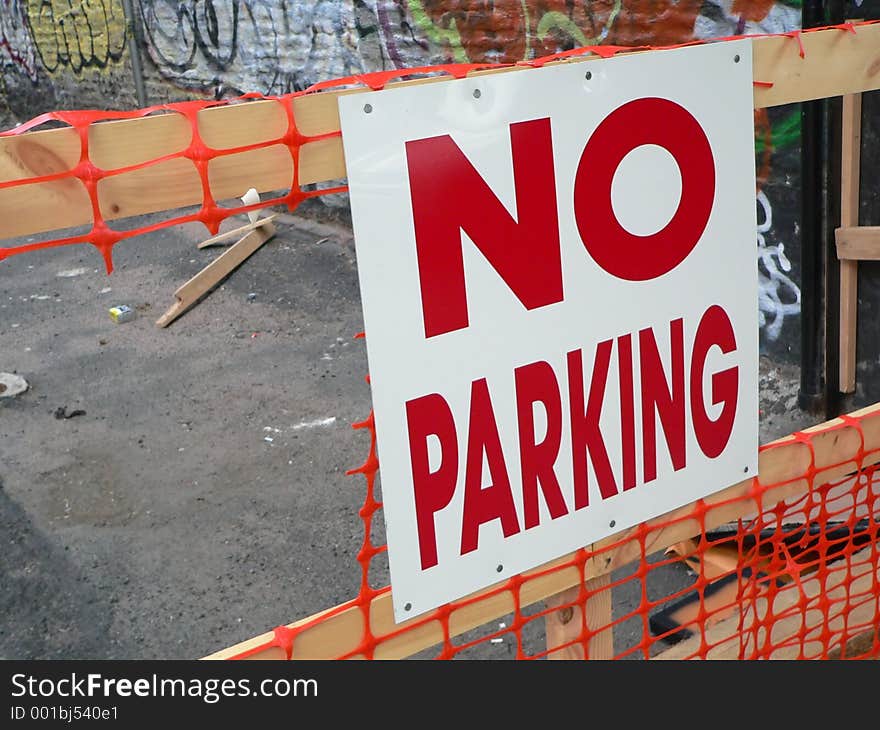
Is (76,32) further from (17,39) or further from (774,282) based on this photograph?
(774,282)

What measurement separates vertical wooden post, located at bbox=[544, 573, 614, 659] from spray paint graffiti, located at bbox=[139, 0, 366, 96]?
725 centimetres

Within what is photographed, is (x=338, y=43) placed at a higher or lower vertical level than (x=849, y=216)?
higher

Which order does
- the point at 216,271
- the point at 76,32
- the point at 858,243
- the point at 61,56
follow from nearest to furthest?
the point at 858,243 < the point at 216,271 < the point at 76,32 < the point at 61,56

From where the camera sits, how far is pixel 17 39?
15367 millimetres

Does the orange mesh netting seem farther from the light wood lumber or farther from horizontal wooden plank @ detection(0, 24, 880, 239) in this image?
the light wood lumber

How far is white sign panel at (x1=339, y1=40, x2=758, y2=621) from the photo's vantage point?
152cm

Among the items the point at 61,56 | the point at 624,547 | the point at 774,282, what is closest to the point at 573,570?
the point at 624,547

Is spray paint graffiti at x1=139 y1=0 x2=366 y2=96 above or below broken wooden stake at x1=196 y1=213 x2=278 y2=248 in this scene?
above

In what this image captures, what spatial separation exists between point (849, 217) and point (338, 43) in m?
5.30

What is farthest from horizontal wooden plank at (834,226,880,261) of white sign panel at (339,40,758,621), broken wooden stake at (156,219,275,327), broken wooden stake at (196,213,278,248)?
broken wooden stake at (196,213,278,248)

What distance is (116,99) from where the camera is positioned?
12.9 m
